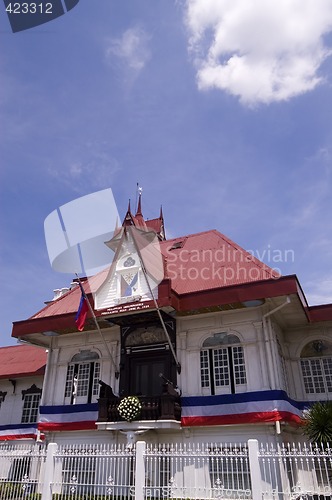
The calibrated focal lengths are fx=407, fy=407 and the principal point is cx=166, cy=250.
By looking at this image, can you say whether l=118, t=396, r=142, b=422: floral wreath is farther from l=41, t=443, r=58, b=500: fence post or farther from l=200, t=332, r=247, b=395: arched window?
l=41, t=443, r=58, b=500: fence post

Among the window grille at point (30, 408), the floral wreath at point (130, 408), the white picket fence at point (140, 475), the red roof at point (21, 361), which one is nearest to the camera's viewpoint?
the white picket fence at point (140, 475)

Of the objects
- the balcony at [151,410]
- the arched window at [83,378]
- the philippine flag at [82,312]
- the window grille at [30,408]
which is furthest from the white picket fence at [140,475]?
the window grille at [30,408]

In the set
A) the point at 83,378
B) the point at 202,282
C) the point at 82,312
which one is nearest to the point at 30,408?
the point at 83,378

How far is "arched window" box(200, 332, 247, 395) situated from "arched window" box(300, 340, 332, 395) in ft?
13.2

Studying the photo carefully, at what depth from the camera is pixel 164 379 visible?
1708cm

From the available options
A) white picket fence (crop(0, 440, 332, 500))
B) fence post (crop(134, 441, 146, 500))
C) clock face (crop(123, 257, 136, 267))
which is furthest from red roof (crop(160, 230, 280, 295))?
fence post (crop(134, 441, 146, 500))

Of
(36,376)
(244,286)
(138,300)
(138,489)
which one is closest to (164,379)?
(138,300)

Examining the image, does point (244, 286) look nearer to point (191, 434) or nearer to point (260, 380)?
point (260, 380)

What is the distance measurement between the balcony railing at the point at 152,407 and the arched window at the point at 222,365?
1565mm

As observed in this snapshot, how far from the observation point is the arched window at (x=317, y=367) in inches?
731

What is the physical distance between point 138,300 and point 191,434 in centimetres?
587

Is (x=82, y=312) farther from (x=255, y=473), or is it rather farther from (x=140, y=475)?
(x=255, y=473)

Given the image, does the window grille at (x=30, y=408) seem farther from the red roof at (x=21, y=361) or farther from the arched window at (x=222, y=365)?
the arched window at (x=222, y=365)

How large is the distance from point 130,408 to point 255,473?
743 cm
